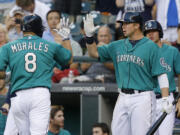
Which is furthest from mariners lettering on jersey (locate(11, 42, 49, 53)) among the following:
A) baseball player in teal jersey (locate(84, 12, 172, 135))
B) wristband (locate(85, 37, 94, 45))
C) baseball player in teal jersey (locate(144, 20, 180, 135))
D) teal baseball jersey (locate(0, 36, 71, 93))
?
baseball player in teal jersey (locate(144, 20, 180, 135))

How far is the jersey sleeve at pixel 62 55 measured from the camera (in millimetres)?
5832

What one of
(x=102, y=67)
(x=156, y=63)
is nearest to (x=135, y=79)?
(x=156, y=63)

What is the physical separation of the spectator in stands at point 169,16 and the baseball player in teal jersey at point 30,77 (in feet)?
11.7

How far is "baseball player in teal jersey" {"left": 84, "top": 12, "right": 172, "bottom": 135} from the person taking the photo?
573 centimetres

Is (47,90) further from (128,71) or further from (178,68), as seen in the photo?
(178,68)

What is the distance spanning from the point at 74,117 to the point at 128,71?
3271mm

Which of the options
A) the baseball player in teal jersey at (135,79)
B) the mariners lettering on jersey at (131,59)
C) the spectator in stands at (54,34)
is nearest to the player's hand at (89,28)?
the baseball player in teal jersey at (135,79)

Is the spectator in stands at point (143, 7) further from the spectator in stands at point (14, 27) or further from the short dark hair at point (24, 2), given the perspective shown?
the spectator in stands at point (14, 27)

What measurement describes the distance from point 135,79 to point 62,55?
86 cm

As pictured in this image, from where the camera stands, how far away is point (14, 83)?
18.9 feet

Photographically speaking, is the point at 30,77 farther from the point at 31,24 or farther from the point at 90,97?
the point at 90,97

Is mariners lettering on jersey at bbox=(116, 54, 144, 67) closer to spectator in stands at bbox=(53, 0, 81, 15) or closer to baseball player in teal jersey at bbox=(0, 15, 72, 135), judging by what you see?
baseball player in teal jersey at bbox=(0, 15, 72, 135)

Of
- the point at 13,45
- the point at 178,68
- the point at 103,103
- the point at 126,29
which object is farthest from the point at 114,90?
the point at 13,45

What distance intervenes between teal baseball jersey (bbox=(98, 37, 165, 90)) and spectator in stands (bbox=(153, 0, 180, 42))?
10.0 ft
